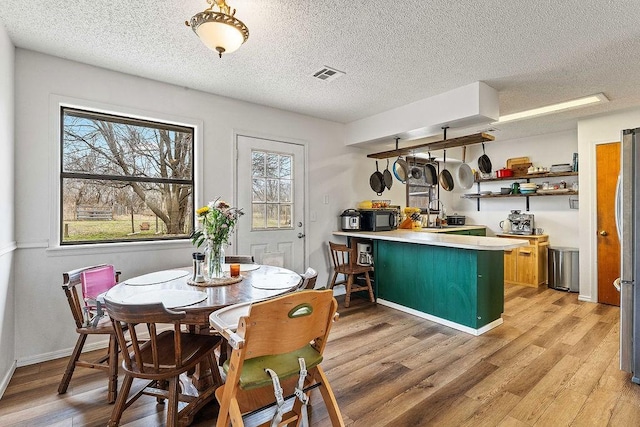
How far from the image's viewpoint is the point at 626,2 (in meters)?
1.89

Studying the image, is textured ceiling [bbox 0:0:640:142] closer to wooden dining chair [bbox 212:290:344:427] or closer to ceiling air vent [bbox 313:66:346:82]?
ceiling air vent [bbox 313:66:346:82]

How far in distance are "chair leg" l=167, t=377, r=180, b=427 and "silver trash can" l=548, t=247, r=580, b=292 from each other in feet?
17.1

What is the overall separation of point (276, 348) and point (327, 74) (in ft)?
7.97

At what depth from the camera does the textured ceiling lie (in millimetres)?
1964

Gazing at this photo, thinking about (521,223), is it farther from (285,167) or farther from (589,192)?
(285,167)

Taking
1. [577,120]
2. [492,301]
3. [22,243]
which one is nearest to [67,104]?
[22,243]

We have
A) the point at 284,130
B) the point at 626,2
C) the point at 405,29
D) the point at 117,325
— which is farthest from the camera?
the point at 284,130


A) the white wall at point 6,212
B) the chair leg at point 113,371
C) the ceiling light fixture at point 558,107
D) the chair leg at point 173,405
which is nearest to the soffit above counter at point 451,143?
the ceiling light fixture at point 558,107

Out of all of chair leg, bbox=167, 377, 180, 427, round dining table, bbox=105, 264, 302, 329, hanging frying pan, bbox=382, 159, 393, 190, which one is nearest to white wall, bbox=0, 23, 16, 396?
round dining table, bbox=105, 264, 302, 329

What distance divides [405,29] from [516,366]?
102 inches

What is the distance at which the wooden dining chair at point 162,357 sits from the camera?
1.49 metres

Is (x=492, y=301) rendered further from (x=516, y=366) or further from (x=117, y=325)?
(x=117, y=325)

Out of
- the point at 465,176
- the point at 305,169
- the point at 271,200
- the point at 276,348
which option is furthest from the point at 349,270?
the point at 276,348

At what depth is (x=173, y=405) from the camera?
1570 mm
